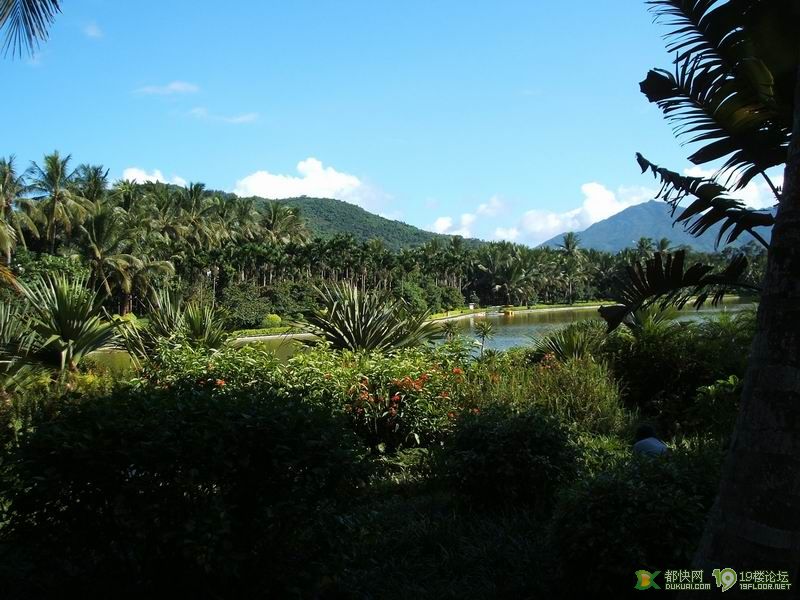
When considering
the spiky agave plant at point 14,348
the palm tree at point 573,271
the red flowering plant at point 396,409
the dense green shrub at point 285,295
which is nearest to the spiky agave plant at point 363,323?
the red flowering plant at point 396,409

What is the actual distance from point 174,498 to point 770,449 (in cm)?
242

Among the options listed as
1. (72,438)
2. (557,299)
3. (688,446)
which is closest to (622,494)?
(72,438)

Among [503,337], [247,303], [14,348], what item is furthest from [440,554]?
[247,303]

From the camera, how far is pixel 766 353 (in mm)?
2023

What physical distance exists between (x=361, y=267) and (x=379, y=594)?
67.8 m

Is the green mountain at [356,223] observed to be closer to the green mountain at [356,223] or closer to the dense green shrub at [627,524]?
the green mountain at [356,223]

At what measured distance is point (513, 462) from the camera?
191 inches

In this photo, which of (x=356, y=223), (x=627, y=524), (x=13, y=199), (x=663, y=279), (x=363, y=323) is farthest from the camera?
(x=356, y=223)

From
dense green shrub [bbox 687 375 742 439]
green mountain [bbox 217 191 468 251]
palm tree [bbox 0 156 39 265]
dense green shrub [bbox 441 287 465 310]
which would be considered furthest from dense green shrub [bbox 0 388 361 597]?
green mountain [bbox 217 191 468 251]

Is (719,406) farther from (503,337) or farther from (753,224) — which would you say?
(503,337)

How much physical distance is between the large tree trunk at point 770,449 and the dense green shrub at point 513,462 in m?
2.82

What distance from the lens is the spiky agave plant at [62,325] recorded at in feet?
25.6

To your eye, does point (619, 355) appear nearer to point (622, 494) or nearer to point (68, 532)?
point (622, 494)

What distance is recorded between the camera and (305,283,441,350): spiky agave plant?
9.91 metres
